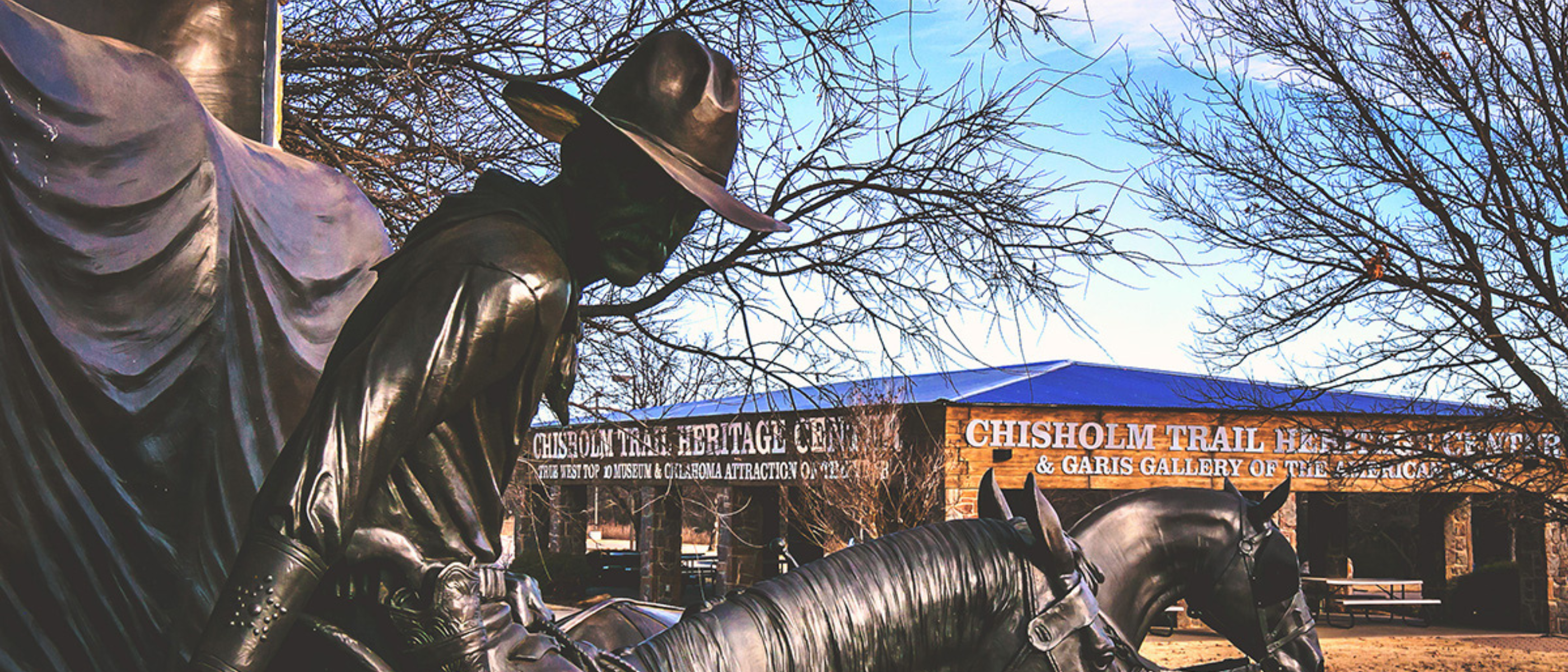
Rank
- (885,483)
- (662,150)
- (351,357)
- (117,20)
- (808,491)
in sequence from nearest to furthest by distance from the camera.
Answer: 1. (351,357)
2. (662,150)
3. (117,20)
4. (885,483)
5. (808,491)

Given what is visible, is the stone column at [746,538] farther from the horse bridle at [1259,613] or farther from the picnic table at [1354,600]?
the horse bridle at [1259,613]

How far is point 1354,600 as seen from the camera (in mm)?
24969

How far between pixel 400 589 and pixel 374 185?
5296 mm

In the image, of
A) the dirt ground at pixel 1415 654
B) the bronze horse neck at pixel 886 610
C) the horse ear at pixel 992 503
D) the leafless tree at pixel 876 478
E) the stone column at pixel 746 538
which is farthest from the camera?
the stone column at pixel 746 538

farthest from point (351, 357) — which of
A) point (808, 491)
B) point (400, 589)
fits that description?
point (808, 491)

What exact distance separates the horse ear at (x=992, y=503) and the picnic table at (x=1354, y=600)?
802 inches

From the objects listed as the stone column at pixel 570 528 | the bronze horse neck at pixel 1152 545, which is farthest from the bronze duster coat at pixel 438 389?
the stone column at pixel 570 528

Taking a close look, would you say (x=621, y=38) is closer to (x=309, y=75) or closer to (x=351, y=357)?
(x=309, y=75)

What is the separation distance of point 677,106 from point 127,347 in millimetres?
1102

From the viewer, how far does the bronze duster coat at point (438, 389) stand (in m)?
1.69

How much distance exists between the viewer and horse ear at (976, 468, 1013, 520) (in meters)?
3.11

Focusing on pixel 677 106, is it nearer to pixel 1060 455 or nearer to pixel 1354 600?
pixel 1060 455

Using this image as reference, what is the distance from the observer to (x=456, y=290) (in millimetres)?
1786

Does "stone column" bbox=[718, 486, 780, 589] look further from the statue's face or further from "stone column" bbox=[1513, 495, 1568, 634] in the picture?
the statue's face
